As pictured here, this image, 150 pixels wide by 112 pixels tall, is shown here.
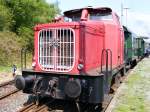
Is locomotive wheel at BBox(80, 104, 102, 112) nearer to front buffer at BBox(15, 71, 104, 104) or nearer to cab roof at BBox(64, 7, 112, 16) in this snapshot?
front buffer at BBox(15, 71, 104, 104)

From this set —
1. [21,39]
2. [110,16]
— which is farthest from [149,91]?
[21,39]

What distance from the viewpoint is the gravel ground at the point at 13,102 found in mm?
9931

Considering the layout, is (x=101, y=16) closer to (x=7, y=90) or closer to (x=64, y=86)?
(x=64, y=86)

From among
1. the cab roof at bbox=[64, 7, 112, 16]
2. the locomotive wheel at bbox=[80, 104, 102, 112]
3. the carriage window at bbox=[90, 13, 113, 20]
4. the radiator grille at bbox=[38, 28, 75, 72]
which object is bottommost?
the locomotive wheel at bbox=[80, 104, 102, 112]

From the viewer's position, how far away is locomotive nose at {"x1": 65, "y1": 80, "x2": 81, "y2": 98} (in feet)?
28.0

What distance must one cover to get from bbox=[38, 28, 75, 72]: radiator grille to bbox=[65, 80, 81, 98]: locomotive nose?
0.62 metres

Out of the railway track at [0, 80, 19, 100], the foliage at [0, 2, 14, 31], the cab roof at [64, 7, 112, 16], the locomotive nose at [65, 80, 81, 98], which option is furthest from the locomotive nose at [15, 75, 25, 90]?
the foliage at [0, 2, 14, 31]

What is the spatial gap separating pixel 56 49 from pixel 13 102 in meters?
2.61

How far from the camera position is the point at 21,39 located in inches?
1124

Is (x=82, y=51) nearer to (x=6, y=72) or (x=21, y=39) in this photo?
(x=6, y=72)

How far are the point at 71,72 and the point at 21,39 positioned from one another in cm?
2003

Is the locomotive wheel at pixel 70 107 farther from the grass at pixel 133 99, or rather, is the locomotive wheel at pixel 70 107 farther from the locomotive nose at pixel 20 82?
the locomotive nose at pixel 20 82

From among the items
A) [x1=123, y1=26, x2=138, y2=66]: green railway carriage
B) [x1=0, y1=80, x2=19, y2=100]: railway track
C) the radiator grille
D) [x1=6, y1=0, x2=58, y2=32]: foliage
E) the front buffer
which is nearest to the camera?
the front buffer

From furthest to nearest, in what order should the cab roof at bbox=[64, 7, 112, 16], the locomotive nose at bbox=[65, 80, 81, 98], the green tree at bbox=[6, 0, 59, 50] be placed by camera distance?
the green tree at bbox=[6, 0, 59, 50] → the cab roof at bbox=[64, 7, 112, 16] → the locomotive nose at bbox=[65, 80, 81, 98]
